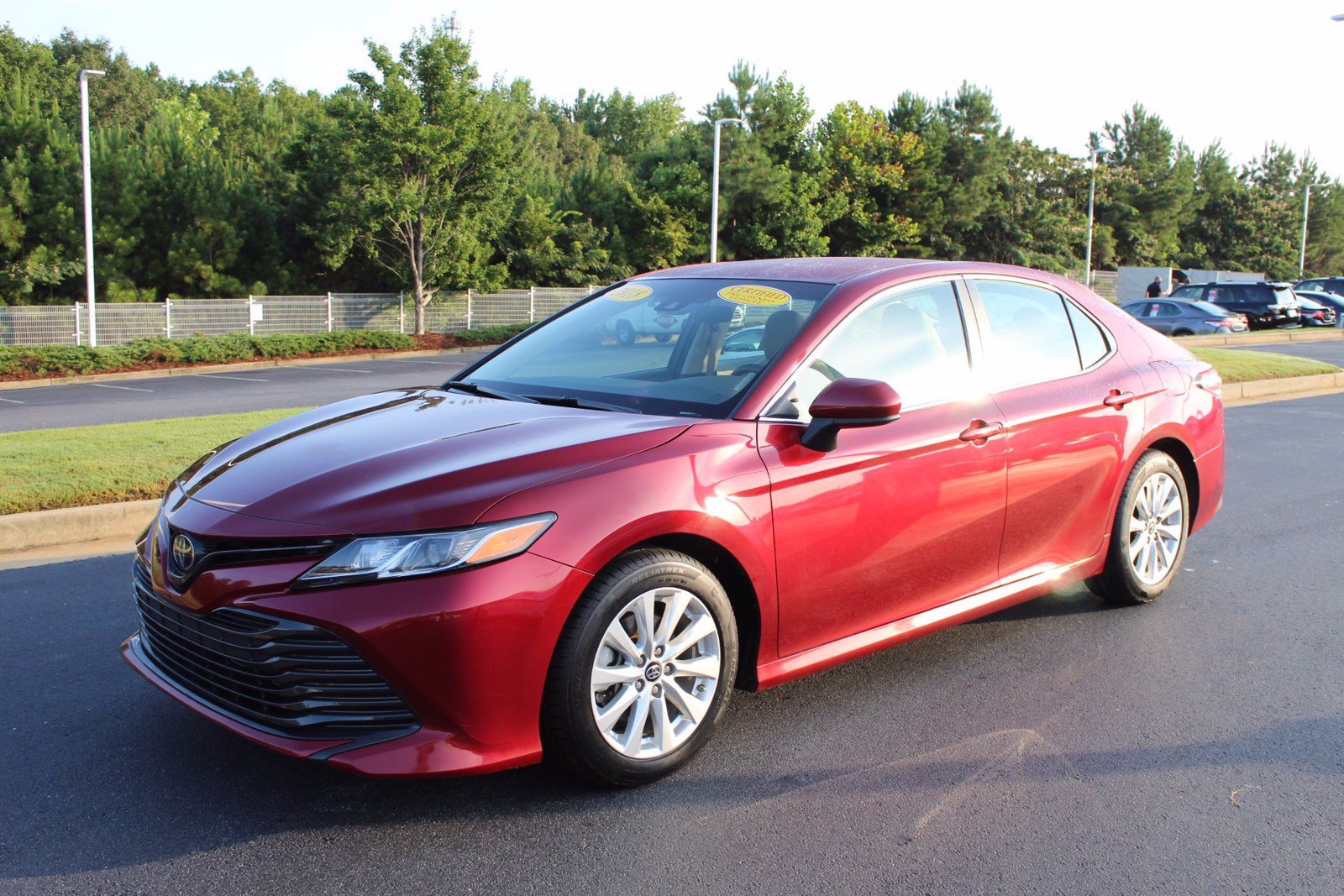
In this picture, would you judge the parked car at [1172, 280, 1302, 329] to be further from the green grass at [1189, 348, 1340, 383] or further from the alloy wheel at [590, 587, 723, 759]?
the alloy wheel at [590, 587, 723, 759]

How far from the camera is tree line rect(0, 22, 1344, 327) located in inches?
1283

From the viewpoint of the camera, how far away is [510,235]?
4150 cm

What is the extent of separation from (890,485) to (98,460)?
253 inches

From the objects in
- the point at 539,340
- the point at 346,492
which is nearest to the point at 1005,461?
the point at 539,340

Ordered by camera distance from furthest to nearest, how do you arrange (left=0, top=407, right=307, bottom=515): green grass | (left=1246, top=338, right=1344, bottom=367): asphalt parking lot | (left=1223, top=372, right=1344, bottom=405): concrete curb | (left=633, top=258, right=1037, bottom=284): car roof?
(left=1246, top=338, right=1344, bottom=367): asphalt parking lot, (left=1223, top=372, right=1344, bottom=405): concrete curb, (left=0, top=407, right=307, bottom=515): green grass, (left=633, top=258, right=1037, bottom=284): car roof

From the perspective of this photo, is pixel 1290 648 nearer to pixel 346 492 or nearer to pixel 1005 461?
pixel 1005 461

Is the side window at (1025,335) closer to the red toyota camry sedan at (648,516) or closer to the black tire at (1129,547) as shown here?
the red toyota camry sedan at (648,516)

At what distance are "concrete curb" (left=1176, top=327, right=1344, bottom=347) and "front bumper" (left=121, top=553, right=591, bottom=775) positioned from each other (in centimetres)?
2681

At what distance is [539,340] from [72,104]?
2574 inches

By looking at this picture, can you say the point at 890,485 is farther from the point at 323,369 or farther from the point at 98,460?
the point at 323,369

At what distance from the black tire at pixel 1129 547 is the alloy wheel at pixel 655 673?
2494 millimetres

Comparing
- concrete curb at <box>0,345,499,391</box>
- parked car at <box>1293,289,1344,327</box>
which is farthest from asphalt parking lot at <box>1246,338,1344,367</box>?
concrete curb at <box>0,345,499,391</box>

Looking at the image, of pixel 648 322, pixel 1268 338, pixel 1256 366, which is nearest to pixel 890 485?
pixel 648 322

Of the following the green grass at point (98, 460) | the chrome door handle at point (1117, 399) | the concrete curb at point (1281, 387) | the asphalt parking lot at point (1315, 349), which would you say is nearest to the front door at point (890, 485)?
the chrome door handle at point (1117, 399)
